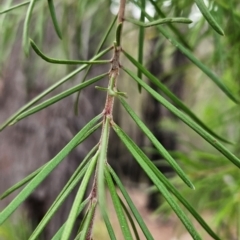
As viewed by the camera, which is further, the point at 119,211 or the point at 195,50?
the point at 195,50

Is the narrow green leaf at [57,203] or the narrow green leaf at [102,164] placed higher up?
the narrow green leaf at [102,164]

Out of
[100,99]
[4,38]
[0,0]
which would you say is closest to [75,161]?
[100,99]

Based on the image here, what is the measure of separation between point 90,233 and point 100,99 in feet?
7.28

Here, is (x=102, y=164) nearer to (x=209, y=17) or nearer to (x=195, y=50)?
(x=209, y=17)

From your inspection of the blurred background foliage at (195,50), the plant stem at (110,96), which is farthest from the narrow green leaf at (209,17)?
the blurred background foliage at (195,50)

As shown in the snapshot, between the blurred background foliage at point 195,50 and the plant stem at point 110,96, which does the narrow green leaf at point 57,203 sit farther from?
the blurred background foliage at point 195,50

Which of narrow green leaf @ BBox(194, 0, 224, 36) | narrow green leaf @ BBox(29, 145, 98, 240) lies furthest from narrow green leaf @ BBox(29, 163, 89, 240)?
narrow green leaf @ BBox(194, 0, 224, 36)

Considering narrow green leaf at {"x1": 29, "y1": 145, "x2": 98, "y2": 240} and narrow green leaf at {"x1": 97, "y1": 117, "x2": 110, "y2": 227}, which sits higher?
narrow green leaf at {"x1": 97, "y1": 117, "x2": 110, "y2": 227}

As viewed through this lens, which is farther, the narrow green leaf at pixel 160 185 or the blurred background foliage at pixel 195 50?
the blurred background foliage at pixel 195 50

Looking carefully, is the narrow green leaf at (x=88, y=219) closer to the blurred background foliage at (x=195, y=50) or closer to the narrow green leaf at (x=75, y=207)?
the narrow green leaf at (x=75, y=207)

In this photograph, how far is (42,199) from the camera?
2174mm

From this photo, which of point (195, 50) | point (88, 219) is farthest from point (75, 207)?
point (195, 50)

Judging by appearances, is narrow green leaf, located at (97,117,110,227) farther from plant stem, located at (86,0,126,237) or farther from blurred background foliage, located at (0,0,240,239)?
blurred background foliage, located at (0,0,240,239)

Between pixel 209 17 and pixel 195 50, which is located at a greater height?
pixel 209 17
